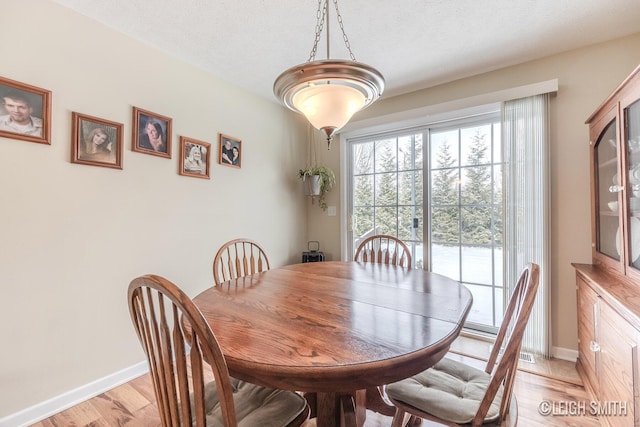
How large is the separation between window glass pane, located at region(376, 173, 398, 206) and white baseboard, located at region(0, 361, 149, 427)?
2.55 meters

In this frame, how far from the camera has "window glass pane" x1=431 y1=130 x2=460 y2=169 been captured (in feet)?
8.86

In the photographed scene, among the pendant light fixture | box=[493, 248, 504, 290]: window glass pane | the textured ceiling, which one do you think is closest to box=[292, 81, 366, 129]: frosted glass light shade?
the pendant light fixture

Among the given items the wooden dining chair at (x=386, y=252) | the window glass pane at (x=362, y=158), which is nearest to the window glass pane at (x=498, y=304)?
the wooden dining chair at (x=386, y=252)

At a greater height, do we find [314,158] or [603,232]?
[314,158]

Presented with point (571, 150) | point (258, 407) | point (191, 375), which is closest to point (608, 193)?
point (571, 150)

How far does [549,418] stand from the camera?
5.02 feet

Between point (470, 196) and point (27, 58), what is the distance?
3.25 meters

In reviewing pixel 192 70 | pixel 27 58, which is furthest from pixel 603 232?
pixel 27 58

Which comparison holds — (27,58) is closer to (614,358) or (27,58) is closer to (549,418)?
(614,358)

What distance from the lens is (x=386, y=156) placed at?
122 inches

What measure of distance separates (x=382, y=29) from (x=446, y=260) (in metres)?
2.07

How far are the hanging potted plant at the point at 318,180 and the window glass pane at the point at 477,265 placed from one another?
5.05ft

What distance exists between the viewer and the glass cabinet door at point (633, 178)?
1.35 metres

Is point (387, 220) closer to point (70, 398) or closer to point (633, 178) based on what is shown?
point (633, 178)
